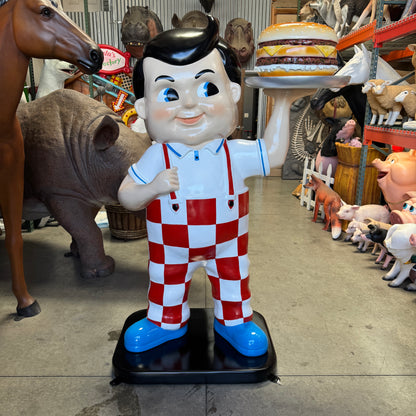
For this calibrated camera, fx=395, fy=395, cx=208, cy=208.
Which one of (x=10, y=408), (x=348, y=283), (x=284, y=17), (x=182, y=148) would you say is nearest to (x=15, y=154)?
(x=182, y=148)

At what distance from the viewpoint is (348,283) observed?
221cm

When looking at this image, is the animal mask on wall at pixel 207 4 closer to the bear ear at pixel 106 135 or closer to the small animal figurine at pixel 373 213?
the small animal figurine at pixel 373 213

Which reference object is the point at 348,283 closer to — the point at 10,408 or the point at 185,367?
the point at 185,367

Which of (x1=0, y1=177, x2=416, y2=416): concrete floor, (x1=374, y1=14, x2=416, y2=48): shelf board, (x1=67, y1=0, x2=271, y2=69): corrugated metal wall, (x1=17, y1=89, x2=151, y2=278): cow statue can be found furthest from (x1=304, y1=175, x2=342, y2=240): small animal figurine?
(x1=67, y1=0, x2=271, y2=69): corrugated metal wall

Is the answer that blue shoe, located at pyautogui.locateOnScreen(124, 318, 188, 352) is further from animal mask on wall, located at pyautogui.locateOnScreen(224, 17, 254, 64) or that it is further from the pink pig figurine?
animal mask on wall, located at pyautogui.locateOnScreen(224, 17, 254, 64)

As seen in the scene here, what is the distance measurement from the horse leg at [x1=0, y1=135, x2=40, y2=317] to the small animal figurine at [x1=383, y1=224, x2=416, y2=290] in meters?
1.79

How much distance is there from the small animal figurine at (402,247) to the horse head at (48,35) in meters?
1.63

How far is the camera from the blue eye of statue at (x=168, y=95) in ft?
4.08

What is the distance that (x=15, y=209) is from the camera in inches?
69.7

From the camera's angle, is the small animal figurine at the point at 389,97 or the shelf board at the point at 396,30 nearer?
the shelf board at the point at 396,30

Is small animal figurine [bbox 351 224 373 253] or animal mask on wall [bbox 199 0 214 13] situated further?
animal mask on wall [bbox 199 0 214 13]

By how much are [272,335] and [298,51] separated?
3.73ft

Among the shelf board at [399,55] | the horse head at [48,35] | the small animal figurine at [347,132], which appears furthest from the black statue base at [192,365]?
the shelf board at [399,55]

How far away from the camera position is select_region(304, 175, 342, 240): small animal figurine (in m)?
2.99
